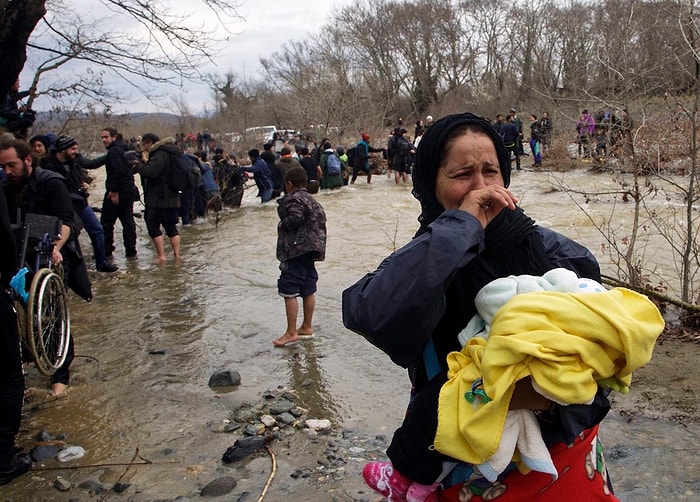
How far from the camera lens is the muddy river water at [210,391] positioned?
10.8 feet

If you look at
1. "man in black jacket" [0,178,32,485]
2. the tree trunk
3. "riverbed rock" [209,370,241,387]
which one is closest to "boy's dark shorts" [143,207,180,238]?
the tree trunk

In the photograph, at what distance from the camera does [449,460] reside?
157 cm

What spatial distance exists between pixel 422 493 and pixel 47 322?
3.62 meters

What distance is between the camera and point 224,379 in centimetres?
471

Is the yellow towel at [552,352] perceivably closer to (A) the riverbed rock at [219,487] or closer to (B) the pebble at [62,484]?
(A) the riverbed rock at [219,487]

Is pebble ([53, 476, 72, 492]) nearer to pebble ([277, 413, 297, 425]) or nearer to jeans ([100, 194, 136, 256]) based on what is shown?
pebble ([277, 413, 297, 425])

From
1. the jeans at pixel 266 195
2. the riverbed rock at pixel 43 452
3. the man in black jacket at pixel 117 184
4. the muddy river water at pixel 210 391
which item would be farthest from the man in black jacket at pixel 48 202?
the jeans at pixel 266 195

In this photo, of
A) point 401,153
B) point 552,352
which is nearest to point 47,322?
point 552,352

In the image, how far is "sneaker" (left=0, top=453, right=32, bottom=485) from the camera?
132 inches

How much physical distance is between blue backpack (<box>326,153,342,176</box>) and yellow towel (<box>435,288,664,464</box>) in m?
16.6

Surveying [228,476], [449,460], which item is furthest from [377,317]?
[228,476]

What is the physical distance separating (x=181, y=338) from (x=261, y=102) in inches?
1574

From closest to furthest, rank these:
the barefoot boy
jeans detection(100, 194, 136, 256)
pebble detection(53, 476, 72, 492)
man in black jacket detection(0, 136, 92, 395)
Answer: pebble detection(53, 476, 72, 492), man in black jacket detection(0, 136, 92, 395), the barefoot boy, jeans detection(100, 194, 136, 256)

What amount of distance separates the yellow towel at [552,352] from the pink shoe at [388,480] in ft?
0.99
